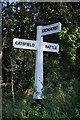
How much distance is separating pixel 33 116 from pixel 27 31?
4059mm

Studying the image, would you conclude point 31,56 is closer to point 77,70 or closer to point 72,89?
point 77,70

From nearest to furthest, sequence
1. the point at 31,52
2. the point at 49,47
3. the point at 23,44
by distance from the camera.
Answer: the point at 23,44 < the point at 49,47 < the point at 31,52

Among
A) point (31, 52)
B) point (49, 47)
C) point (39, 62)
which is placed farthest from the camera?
point (31, 52)

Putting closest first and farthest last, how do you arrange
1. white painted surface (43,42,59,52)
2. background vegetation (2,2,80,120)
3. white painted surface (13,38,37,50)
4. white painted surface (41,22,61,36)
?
1. white painted surface (13,38,37,50)
2. white painted surface (41,22,61,36)
3. white painted surface (43,42,59,52)
4. background vegetation (2,2,80,120)

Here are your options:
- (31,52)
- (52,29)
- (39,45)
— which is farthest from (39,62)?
(31,52)

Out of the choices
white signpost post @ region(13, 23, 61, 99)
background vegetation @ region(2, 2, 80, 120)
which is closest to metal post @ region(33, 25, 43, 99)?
white signpost post @ region(13, 23, 61, 99)

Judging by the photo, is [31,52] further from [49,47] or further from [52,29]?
[52,29]

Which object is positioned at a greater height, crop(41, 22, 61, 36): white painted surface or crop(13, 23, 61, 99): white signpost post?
crop(41, 22, 61, 36): white painted surface

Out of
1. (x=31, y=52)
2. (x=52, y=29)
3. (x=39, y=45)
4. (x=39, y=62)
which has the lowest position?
(x=39, y=62)

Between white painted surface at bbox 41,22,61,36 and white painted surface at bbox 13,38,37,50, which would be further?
white painted surface at bbox 41,22,61,36

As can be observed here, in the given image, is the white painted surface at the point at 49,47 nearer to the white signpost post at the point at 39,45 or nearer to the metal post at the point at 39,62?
the white signpost post at the point at 39,45

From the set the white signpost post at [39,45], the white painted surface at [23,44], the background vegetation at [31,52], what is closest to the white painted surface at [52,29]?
the white signpost post at [39,45]

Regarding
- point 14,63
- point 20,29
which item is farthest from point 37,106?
point 20,29

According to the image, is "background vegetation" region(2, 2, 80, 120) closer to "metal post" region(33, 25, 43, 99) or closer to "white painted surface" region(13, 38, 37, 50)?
"metal post" region(33, 25, 43, 99)
